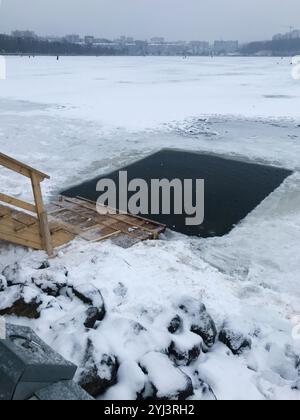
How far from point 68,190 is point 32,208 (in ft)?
13.3

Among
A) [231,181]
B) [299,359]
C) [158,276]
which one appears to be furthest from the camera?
[231,181]

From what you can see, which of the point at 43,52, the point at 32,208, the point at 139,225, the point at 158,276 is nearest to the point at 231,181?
the point at 139,225

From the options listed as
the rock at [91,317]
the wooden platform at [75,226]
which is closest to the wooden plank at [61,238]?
the wooden platform at [75,226]

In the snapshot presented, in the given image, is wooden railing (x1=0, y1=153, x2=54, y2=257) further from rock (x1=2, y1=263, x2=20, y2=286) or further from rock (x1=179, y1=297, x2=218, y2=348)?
rock (x1=179, y1=297, x2=218, y2=348)

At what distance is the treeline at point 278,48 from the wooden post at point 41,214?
158 meters

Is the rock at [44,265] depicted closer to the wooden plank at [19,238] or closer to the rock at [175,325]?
the wooden plank at [19,238]

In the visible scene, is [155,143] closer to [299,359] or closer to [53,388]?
[299,359]

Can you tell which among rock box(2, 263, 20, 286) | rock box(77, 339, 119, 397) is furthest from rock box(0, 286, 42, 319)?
rock box(77, 339, 119, 397)

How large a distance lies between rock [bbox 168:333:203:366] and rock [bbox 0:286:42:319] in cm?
156

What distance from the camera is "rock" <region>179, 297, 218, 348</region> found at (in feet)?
15.5

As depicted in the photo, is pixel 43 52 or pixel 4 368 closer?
pixel 4 368

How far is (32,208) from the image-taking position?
18.4 feet

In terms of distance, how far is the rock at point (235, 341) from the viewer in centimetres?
468

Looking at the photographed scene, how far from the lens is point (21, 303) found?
4477 millimetres
